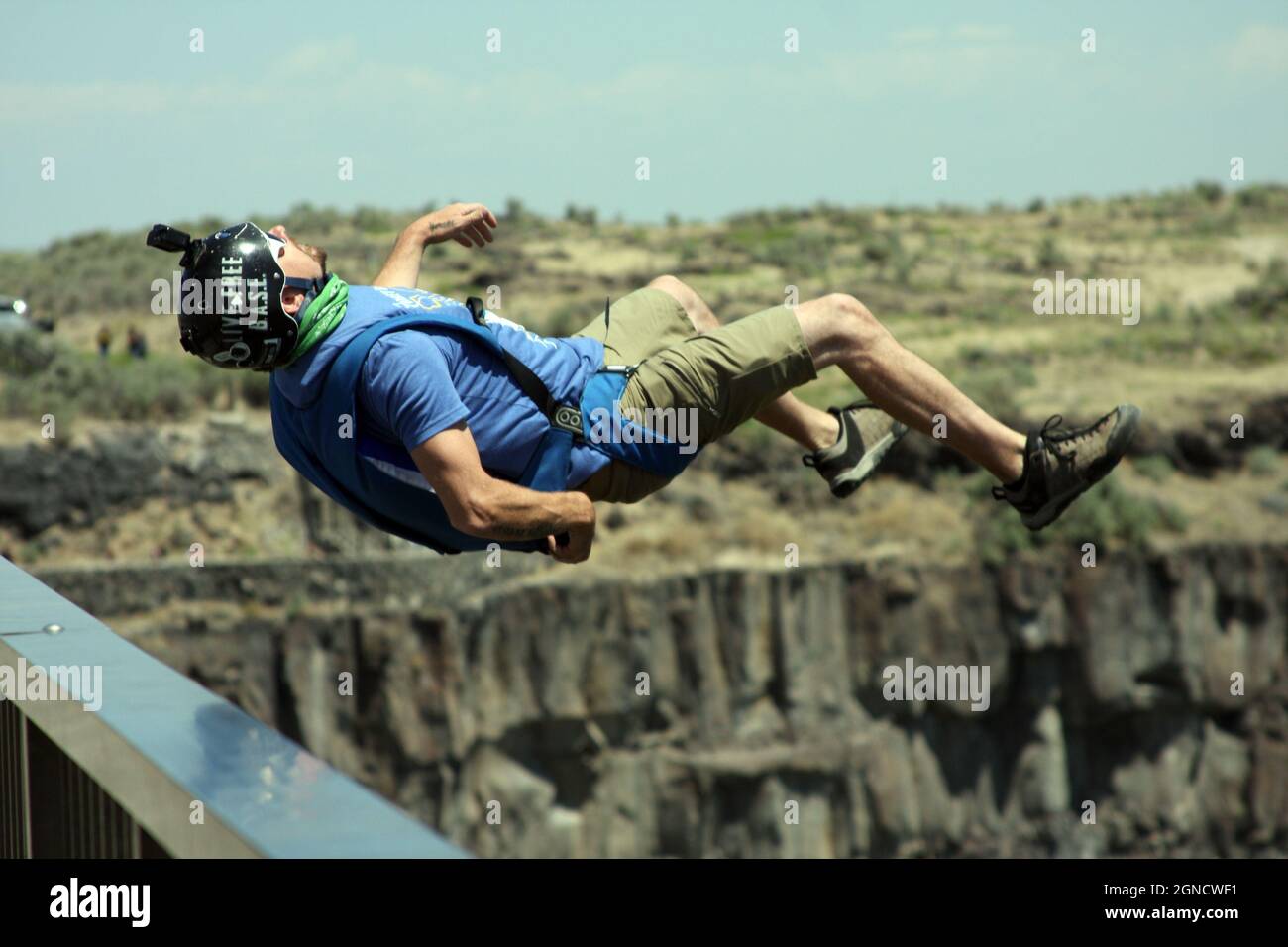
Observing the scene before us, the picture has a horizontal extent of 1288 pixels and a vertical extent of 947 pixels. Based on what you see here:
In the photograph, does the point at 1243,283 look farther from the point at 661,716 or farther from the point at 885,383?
the point at 885,383

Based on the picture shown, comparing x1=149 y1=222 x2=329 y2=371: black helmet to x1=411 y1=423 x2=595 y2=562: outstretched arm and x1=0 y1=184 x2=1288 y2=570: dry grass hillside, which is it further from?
x1=0 y1=184 x2=1288 y2=570: dry grass hillside

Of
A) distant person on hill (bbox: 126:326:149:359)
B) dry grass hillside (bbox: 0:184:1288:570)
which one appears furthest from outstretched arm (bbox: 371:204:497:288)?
distant person on hill (bbox: 126:326:149:359)

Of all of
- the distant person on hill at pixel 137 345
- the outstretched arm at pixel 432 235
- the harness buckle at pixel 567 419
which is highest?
the distant person on hill at pixel 137 345

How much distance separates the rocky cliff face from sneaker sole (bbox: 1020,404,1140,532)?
2138 centimetres

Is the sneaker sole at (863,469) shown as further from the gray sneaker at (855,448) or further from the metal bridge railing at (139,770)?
the metal bridge railing at (139,770)

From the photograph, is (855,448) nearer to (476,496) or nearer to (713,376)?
(713,376)

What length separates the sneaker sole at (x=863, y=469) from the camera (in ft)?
19.2

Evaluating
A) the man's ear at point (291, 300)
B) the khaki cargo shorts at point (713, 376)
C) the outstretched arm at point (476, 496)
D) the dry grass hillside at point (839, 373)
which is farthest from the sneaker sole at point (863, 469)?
the dry grass hillside at point (839, 373)

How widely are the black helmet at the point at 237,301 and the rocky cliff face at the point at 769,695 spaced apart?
22020mm

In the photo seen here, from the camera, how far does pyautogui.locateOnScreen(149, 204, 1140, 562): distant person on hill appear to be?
4.81 m

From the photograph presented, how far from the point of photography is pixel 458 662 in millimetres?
28266

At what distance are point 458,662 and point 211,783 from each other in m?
25.9

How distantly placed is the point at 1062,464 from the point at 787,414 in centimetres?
94

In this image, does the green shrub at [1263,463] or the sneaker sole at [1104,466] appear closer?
the sneaker sole at [1104,466]
